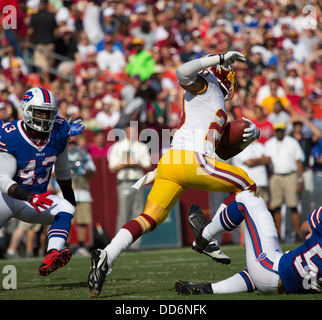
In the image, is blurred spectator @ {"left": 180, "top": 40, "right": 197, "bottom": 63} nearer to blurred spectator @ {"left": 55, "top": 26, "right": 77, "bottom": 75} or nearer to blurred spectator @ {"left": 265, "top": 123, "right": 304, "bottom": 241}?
blurred spectator @ {"left": 55, "top": 26, "right": 77, "bottom": 75}

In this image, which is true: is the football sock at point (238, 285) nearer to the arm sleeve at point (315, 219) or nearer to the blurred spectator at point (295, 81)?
the arm sleeve at point (315, 219)

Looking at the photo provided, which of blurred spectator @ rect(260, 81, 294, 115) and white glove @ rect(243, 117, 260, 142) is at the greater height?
blurred spectator @ rect(260, 81, 294, 115)

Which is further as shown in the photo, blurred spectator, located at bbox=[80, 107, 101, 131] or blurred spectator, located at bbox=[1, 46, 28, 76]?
blurred spectator, located at bbox=[1, 46, 28, 76]

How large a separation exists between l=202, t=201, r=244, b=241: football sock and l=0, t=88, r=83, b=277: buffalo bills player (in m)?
1.17

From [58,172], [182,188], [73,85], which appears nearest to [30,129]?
[58,172]

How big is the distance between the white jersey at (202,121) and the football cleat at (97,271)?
1.05 m

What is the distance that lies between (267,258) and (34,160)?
2.20m

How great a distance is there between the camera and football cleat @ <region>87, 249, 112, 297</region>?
461cm

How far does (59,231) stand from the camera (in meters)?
5.43

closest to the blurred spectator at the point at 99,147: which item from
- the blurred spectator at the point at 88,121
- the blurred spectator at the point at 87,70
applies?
the blurred spectator at the point at 88,121

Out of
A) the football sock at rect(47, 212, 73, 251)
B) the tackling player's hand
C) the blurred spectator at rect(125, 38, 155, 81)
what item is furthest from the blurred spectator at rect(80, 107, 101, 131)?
the tackling player's hand

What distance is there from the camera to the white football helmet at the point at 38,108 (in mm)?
5477

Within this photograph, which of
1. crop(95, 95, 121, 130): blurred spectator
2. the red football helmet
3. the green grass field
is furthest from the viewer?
crop(95, 95, 121, 130): blurred spectator

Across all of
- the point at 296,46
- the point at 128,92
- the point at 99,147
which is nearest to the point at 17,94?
the point at 99,147
